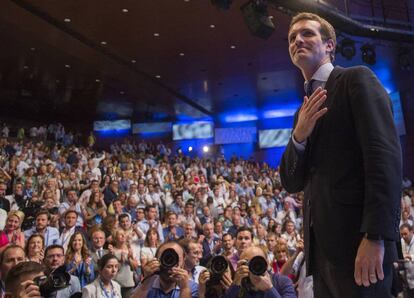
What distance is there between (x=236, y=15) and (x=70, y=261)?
587 centimetres

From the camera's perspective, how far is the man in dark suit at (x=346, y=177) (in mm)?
983

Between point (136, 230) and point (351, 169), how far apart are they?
421cm

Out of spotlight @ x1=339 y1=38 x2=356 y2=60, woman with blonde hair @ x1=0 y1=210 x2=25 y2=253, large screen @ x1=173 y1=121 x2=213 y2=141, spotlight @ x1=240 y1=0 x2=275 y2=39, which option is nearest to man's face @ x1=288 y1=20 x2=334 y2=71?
woman with blonde hair @ x1=0 y1=210 x2=25 y2=253

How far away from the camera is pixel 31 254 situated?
367 centimetres

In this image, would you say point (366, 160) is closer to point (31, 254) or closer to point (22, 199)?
point (31, 254)

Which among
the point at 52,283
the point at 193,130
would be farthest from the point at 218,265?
the point at 193,130

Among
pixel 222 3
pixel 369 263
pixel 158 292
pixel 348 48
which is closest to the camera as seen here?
pixel 369 263

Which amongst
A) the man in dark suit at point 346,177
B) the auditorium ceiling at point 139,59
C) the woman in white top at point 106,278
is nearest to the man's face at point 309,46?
the man in dark suit at point 346,177

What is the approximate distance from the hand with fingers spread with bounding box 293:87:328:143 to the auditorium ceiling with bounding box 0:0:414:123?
544 cm

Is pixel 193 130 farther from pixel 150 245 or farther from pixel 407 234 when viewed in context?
pixel 150 245

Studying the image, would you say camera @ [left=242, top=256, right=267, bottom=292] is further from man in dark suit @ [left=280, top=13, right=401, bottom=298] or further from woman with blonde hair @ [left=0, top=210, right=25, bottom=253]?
woman with blonde hair @ [left=0, top=210, right=25, bottom=253]

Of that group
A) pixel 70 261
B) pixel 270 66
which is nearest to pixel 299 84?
pixel 270 66

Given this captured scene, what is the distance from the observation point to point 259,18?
6156mm

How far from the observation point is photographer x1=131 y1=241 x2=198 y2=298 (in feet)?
7.31
